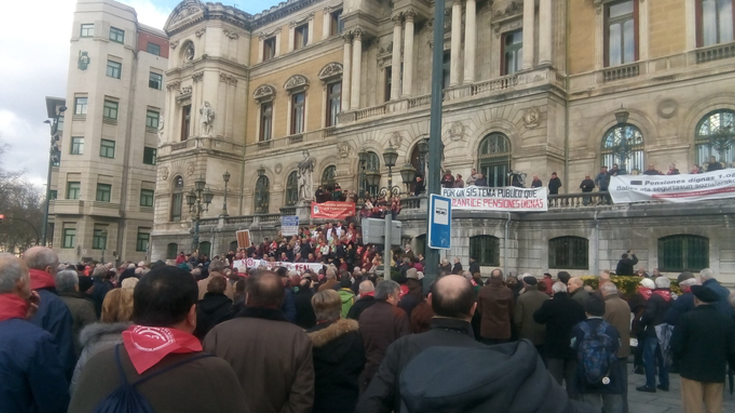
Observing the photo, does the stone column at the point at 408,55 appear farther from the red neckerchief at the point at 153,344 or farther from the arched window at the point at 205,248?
the red neckerchief at the point at 153,344

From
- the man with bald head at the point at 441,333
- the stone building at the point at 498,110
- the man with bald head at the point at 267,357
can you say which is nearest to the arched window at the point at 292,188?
the stone building at the point at 498,110

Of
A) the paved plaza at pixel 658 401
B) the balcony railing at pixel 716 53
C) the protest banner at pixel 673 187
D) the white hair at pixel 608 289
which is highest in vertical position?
the balcony railing at pixel 716 53

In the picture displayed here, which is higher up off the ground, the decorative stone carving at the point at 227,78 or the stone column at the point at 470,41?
the decorative stone carving at the point at 227,78

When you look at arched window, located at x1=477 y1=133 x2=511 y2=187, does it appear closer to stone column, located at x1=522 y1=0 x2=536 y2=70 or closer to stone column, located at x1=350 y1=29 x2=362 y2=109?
stone column, located at x1=522 y1=0 x2=536 y2=70

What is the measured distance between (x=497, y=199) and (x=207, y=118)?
1062 inches

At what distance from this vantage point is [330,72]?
38.5 m

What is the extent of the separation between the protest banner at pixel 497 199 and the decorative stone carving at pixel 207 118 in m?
25.9

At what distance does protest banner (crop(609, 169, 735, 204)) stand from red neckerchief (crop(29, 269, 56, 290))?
17.3 metres

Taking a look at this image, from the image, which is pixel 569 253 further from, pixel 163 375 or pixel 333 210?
pixel 163 375

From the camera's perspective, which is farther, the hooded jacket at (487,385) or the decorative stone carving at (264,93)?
the decorative stone carving at (264,93)

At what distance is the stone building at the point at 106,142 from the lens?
49.9m

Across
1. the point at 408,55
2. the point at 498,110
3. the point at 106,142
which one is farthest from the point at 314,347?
the point at 106,142

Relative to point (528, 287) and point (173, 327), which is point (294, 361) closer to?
point (173, 327)

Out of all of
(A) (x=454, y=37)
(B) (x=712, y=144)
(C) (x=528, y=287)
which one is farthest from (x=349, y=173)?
(C) (x=528, y=287)
